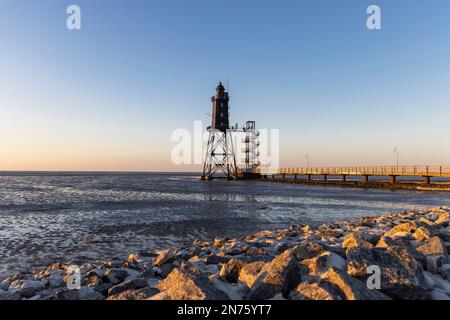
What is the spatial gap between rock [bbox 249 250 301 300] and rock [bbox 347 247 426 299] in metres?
0.85

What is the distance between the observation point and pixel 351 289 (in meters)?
3.26

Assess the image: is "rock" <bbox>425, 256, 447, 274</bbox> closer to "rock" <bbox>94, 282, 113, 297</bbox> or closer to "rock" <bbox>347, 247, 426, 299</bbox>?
"rock" <bbox>347, 247, 426, 299</bbox>

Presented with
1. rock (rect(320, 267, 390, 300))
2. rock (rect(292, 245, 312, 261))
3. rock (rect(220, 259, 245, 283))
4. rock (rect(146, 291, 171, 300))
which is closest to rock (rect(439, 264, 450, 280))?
rock (rect(320, 267, 390, 300))

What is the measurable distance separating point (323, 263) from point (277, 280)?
1105 mm

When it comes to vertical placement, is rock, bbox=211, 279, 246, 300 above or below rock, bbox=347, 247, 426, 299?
below

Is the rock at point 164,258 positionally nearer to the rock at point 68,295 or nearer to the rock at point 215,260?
the rock at point 215,260

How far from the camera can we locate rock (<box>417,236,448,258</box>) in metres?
4.99

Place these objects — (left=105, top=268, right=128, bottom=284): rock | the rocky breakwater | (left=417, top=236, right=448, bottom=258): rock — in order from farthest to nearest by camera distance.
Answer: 1. (left=105, top=268, right=128, bottom=284): rock
2. (left=417, top=236, right=448, bottom=258): rock
3. the rocky breakwater

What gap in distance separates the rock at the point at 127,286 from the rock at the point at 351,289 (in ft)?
8.85

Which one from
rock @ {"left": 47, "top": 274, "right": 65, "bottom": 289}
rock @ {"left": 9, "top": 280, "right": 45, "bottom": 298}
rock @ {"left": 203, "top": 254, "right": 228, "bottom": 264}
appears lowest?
rock @ {"left": 47, "top": 274, "right": 65, "bottom": 289}

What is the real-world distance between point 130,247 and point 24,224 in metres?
7.80

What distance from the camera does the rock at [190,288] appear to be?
348 cm
